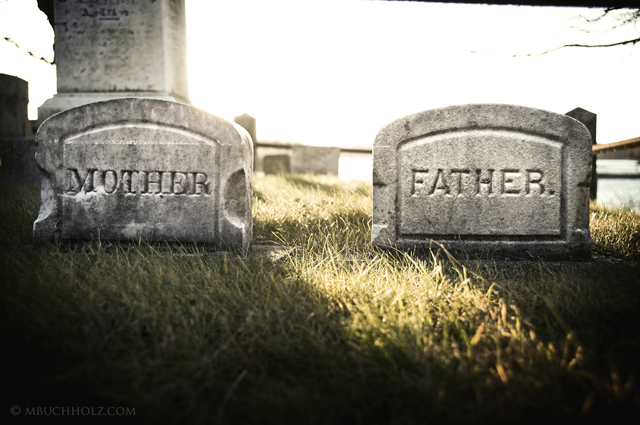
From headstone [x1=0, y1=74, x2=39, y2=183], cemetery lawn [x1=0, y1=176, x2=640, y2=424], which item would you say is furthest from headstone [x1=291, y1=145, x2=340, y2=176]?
cemetery lawn [x1=0, y1=176, x2=640, y2=424]

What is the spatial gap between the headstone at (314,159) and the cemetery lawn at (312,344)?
21.2ft

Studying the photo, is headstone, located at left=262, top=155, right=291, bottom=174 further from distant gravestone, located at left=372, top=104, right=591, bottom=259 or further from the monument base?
distant gravestone, located at left=372, top=104, right=591, bottom=259

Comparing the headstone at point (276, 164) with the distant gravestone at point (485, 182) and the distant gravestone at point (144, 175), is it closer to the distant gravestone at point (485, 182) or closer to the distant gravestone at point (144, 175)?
the distant gravestone at point (144, 175)

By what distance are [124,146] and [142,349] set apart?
68.3 inches

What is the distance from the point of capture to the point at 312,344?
1278mm

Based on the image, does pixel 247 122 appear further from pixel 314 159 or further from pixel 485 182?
pixel 485 182

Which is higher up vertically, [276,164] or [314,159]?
[314,159]

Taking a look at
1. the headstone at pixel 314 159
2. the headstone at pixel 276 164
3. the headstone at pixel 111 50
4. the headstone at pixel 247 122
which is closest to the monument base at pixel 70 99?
the headstone at pixel 111 50

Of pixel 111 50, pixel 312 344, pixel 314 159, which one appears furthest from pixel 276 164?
pixel 312 344

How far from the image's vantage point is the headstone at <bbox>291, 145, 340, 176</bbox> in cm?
830

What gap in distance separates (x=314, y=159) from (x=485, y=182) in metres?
6.12

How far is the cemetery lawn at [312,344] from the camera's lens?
1.01 meters

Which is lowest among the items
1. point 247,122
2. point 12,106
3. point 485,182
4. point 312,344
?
point 312,344

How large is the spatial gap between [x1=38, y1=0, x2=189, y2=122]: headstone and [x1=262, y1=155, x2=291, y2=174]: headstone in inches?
145
